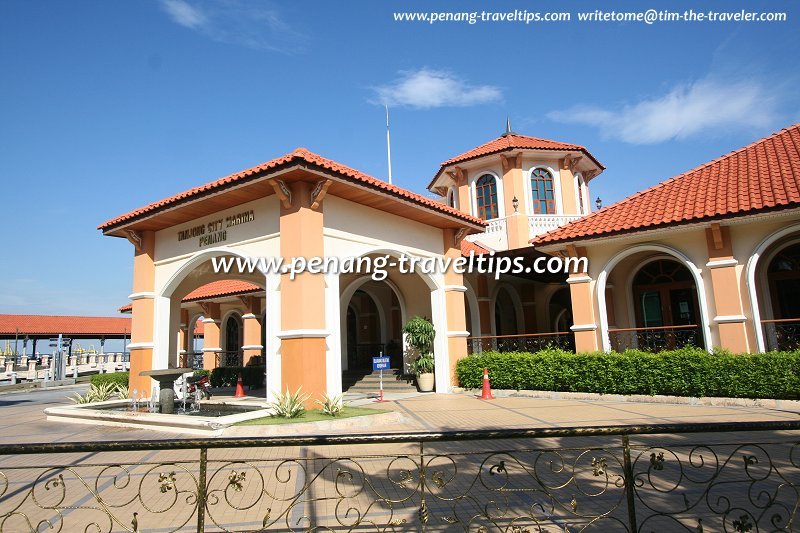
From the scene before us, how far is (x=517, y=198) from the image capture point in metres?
19.9

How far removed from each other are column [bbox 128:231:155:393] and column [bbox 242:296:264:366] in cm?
735

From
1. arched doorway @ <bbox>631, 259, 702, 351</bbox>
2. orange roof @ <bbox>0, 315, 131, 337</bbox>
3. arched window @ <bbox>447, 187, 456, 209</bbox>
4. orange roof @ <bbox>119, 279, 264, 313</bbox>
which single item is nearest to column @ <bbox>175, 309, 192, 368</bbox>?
orange roof @ <bbox>119, 279, 264, 313</bbox>

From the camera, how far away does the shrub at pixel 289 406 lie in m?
9.77

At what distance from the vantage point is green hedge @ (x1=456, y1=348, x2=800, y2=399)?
10555 mm

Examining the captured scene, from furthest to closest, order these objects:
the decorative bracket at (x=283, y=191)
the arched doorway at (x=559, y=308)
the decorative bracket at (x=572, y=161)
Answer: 1. the arched doorway at (x=559, y=308)
2. the decorative bracket at (x=572, y=161)
3. the decorative bracket at (x=283, y=191)

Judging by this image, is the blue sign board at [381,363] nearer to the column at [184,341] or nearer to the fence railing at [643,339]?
the fence railing at [643,339]

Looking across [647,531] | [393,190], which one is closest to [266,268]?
[393,190]

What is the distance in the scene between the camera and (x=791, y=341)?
11.6 metres

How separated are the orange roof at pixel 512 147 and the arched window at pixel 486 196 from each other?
1078mm

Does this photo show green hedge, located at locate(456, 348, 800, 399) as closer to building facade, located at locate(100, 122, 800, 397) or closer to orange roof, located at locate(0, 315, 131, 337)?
building facade, located at locate(100, 122, 800, 397)

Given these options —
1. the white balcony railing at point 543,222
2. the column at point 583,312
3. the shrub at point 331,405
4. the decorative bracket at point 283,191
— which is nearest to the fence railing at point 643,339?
the column at point 583,312

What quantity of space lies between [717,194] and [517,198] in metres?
7.83

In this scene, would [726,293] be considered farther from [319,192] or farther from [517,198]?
[319,192]

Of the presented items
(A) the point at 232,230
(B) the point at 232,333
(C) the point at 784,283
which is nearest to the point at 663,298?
(C) the point at 784,283
